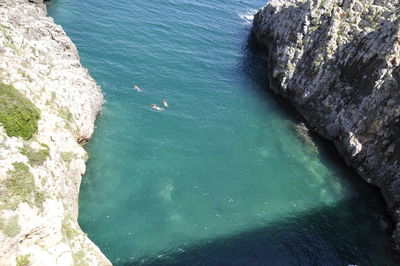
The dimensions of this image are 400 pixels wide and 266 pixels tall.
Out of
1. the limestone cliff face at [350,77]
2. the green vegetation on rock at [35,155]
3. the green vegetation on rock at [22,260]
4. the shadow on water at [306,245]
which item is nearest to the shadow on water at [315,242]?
the shadow on water at [306,245]

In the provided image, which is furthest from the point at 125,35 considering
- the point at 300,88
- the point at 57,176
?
the point at 57,176

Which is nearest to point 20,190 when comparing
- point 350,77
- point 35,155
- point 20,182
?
point 20,182

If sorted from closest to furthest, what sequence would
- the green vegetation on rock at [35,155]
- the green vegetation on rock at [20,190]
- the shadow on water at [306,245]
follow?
the green vegetation on rock at [20,190], the green vegetation on rock at [35,155], the shadow on water at [306,245]

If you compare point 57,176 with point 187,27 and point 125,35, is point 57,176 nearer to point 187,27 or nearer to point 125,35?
point 125,35

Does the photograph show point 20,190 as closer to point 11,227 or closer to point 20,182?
point 20,182

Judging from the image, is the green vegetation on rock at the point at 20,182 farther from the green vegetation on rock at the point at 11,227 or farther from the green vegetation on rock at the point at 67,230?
the green vegetation on rock at the point at 67,230

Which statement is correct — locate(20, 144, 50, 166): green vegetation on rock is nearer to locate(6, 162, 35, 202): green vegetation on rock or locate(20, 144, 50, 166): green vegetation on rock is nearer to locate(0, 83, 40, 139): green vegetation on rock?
locate(6, 162, 35, 202): green vegetation on rock
